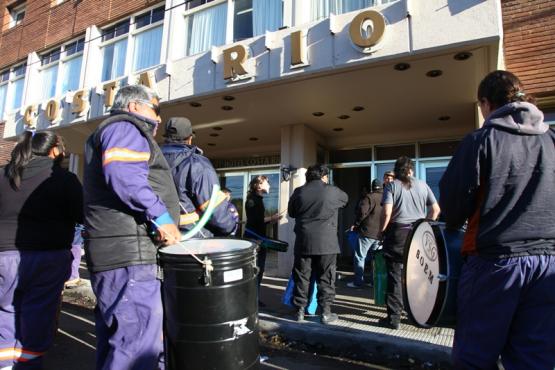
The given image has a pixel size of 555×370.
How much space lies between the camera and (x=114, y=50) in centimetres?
1096

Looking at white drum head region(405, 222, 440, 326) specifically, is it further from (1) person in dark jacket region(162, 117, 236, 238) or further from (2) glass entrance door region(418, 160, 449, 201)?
(2) glass entrance door region(418, 160, 449, 201)

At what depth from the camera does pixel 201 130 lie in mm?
9312

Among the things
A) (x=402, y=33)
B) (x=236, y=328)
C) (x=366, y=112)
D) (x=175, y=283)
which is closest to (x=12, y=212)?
(x=175, y=283)

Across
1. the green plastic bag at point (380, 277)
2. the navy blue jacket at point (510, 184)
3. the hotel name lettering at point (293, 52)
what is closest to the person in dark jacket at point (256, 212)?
the green plastic bag at point (380, 277)

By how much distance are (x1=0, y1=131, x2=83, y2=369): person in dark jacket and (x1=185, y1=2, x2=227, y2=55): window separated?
6163 millimetres

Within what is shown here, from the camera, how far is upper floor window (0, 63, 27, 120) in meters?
14.2

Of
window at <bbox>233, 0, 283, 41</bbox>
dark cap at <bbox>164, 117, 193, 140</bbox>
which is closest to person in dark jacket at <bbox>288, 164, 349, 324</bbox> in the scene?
dark cap at <bbox>164, 117, 193, 140</bbox>

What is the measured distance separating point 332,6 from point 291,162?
3.10m

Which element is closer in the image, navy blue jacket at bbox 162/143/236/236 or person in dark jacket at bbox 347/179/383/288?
→ navy blue jacket at bbox 162/143/236/236

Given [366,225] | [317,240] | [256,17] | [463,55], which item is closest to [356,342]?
[317,240]

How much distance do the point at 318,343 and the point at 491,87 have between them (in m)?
3.00

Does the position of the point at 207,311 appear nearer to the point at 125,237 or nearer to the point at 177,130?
the point at 125,237

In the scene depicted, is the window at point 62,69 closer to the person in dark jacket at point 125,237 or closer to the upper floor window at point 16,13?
the upper floor window at point 16,13

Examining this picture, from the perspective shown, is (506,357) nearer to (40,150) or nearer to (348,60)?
(40,150)
